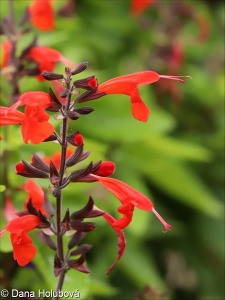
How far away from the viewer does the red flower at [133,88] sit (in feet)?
4.82

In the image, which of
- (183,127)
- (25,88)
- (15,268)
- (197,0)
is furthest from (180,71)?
(15,268)

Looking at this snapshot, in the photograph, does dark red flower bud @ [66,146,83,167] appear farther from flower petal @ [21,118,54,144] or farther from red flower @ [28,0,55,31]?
red flower @ [28,0,55,31]

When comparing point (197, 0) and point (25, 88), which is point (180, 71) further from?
point (25, 88)

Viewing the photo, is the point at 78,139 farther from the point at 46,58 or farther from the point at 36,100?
the point at 46,58

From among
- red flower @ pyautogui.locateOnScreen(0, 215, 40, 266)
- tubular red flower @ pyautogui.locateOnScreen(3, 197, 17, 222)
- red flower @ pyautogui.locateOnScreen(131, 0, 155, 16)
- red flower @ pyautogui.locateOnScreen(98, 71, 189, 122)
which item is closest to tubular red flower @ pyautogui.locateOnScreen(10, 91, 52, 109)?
red flower @ pyautogui.locateOnScreen(98, 71, 189, 122)

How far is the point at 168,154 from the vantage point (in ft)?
10.2

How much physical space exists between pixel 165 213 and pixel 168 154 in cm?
32

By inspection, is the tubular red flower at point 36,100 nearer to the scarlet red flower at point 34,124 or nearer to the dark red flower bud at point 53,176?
the scarlet red flower at point 34,124

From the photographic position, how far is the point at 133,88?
5.01 ft

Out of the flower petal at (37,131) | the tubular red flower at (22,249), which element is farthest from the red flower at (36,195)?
the flower petal at (37,131)

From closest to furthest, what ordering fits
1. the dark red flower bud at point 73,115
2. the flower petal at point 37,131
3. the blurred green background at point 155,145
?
the flower petal at point 37,131 < the dark red flower bud at point 73,115 < the blurred green background at point 155,145

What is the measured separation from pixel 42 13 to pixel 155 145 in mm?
886

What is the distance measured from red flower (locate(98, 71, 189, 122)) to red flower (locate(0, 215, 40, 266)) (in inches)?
12.0

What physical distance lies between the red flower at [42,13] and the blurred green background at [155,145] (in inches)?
7.3
